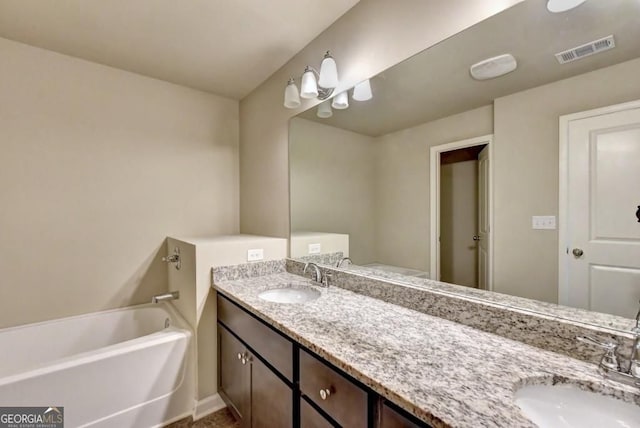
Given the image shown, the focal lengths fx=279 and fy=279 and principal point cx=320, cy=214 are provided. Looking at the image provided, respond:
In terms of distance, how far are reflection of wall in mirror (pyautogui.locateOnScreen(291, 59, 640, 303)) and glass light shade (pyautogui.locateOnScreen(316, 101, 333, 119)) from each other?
0.60 m

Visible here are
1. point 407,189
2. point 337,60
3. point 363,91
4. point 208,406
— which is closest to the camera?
point 407,189

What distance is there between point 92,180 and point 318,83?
1817 millimetres

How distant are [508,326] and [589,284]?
0.90 ft

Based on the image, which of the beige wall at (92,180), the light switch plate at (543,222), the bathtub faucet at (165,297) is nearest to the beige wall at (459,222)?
the light switch plate at (543,222)

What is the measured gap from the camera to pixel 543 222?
0.95 meters

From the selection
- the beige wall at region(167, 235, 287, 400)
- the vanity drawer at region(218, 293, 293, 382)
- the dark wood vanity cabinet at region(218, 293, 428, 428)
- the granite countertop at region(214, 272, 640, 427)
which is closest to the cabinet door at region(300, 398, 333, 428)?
the dark wood vanity cabinet at region(218, 293, 428, 428)

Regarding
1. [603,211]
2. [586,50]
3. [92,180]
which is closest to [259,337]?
[603,211]

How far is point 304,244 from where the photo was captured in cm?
202

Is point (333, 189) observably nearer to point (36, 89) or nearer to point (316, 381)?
point (316, 381)

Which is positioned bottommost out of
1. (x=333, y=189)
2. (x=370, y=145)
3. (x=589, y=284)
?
(x=589, y=284)

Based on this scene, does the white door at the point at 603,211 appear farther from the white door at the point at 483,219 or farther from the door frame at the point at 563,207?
the white door at the point at 483,219

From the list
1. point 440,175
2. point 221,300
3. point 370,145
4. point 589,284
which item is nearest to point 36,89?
point 221,300

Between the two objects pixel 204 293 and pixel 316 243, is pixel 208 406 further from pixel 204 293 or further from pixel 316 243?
pixel 316 243

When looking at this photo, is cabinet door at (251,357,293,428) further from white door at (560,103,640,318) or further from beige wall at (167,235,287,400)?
white door at (560,103,640,318)
